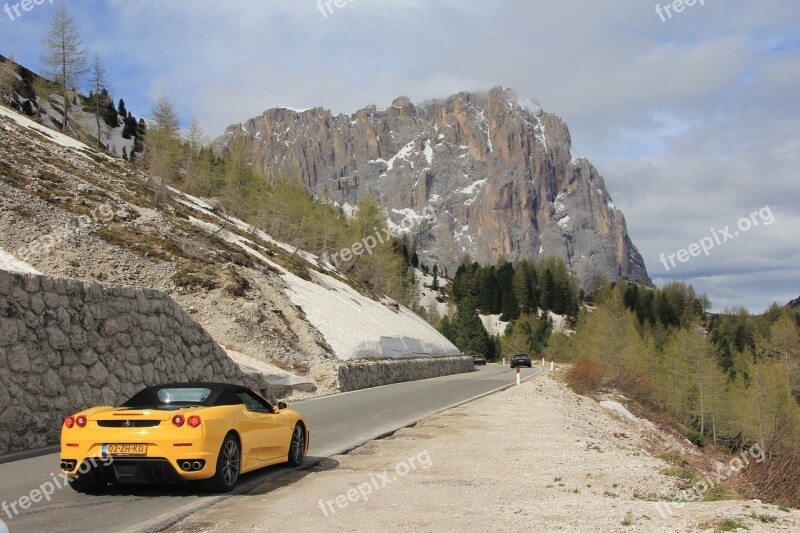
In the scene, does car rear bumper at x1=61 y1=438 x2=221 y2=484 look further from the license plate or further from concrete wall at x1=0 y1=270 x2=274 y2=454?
concrete wall at x1=0 y1=270 x2=274 y2=454

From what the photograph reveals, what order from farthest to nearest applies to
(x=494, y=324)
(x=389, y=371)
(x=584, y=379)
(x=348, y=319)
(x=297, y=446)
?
(x=494, y=324) → (x=348, y=319) → (x=584, y=379) → (x=389, y=371) → (x=297, y=446)

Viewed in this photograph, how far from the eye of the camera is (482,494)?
7.60 m

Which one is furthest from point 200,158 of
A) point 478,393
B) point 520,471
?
point 520,471

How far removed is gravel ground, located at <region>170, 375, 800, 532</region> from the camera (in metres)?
6.07

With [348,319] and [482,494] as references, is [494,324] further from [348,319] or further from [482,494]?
[482,494]

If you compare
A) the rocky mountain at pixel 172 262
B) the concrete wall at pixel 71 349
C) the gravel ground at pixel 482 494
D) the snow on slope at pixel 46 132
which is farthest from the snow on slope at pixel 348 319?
the gravel ground at pixel 482 494

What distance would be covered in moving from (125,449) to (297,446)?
2.96 m

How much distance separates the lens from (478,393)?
26.4 meters

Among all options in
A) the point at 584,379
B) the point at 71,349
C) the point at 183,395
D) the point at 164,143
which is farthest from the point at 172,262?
the point at 164,143

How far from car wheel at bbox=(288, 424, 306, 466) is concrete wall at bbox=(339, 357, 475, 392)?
16800mm

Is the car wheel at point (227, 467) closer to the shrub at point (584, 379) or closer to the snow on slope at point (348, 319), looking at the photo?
the snow on slope at point (348, 319)

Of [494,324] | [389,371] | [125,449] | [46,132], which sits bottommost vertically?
[389,371]

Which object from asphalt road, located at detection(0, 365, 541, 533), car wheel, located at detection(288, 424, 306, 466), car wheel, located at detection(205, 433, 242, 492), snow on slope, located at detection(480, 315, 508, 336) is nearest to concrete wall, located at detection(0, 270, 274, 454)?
asphalt road, located at detection(0, 365, 541, 533)

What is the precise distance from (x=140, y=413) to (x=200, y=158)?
294 ft
